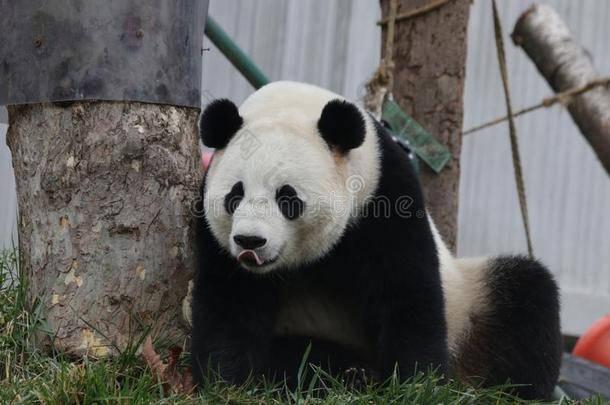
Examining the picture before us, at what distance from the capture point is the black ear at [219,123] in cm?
377

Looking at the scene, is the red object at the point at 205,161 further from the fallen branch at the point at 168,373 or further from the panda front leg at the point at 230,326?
the fallen branch at the point at 168,373

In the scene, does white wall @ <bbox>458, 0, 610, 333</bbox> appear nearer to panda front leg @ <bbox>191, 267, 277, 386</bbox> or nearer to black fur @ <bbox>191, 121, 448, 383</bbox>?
black fur @ <bbox>191, 121, 448, 383</bbox>

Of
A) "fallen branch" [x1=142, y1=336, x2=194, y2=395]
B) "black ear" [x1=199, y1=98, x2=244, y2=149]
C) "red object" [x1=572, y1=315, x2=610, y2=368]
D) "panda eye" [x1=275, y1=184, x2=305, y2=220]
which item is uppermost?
"black ear" [x1=199, y1=98, x2=244, y2=149]

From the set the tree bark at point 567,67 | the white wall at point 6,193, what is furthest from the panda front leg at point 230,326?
the white wall at point 6,193

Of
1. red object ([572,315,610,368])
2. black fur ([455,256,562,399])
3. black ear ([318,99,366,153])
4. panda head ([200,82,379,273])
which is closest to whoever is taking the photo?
panda head ([200,82,379,273])

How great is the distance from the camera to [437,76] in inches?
228

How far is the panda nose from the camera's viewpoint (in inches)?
137

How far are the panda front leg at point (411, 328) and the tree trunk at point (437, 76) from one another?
199 cm

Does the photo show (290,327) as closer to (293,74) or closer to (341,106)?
(341,106)

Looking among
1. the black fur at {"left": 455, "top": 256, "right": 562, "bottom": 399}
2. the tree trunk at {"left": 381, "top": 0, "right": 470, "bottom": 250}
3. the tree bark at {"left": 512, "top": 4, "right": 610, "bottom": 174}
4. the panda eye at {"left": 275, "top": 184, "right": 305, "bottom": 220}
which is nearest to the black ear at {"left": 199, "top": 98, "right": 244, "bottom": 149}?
the panda eye at {"left": 275, "top": 184, "right": 305, "bottom": 220}

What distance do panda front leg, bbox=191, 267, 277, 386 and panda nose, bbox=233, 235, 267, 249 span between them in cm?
40

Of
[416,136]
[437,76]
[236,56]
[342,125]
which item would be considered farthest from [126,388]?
[437,76]

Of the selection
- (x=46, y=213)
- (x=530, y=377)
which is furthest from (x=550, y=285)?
(x=46, y=213)

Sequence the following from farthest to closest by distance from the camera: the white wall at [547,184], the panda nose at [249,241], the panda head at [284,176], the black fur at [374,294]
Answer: the white wall at [547,184] < the black fur at [374,294] < the panda head at [284,176] < the panda nose at [249,241]
